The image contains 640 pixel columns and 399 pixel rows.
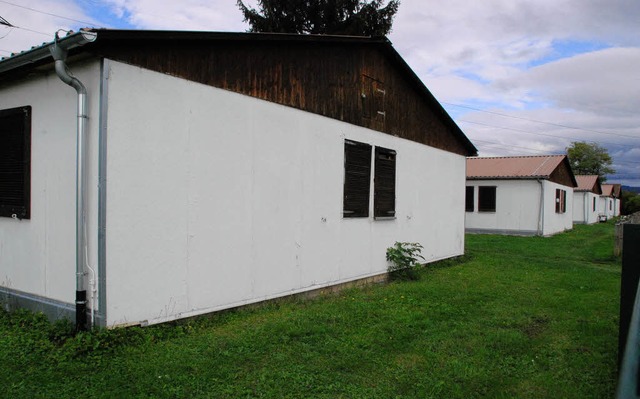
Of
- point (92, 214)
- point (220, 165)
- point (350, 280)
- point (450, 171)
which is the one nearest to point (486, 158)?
point (450, 171)

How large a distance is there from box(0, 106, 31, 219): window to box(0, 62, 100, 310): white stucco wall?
0.31 ft

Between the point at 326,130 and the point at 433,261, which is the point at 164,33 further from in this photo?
the point at 433,261

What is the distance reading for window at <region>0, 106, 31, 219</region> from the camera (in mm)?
5629

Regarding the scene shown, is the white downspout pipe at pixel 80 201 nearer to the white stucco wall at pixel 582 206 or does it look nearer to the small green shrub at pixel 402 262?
the small green shrub at pixel 402 262

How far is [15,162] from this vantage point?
5.82 m

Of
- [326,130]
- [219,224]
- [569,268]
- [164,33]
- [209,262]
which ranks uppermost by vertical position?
[164,33]

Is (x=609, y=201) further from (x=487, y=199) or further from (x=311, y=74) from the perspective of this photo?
(x=311, y=74)

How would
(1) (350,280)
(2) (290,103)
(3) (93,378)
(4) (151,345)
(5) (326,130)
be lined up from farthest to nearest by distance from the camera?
(1) (350,280)
(5) (326,130)
(2) (290,103)
(4) (151,345)
(3) (93,378)

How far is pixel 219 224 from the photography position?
593cm

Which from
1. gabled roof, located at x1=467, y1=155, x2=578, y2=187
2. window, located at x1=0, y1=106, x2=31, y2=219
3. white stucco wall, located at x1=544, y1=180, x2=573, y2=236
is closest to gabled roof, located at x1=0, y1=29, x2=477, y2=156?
window, located at x1=0, y1=106, x2=31, y2=219

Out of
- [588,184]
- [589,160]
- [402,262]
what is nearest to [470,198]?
[402,262]

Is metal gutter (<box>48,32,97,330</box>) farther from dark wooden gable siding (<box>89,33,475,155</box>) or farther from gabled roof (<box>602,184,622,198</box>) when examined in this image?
gabled roof (<box>602,184,622,198</box>)

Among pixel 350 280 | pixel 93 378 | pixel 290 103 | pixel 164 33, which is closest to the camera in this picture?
pixel 93 378

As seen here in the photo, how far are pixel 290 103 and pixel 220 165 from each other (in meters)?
1.78
